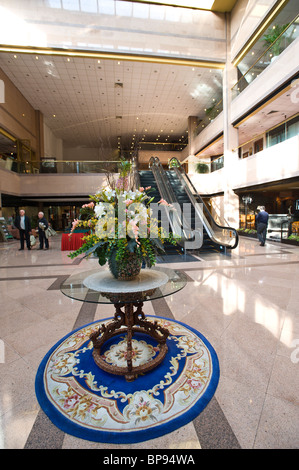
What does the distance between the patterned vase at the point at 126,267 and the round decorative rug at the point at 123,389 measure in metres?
0.81

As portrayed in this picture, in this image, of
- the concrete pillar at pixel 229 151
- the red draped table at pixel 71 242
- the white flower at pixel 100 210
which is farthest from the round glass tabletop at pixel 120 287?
the concrete pillar at pixel 229 151

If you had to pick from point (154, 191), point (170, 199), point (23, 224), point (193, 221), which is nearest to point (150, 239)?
point (193, 221)

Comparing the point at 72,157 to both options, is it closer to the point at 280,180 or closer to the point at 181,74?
the point at 181,74

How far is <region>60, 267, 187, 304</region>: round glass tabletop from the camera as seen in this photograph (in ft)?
5.89

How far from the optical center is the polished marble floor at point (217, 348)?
1.40 metres

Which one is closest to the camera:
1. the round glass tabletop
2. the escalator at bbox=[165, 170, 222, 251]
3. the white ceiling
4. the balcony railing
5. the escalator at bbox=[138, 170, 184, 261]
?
the round glass tabletop

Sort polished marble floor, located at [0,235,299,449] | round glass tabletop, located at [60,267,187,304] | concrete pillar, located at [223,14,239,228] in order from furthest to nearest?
concrete pillar, located at [223,14,239,228] < round glass tabletop, located at [60,267,187,304] < polished marble floor, located at [0,235,299,449]

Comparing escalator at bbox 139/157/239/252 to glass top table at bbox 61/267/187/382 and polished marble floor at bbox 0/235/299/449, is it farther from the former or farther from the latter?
glass top table at bbox 61/267/187/382

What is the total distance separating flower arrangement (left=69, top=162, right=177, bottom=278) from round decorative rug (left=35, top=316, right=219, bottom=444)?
0.96m

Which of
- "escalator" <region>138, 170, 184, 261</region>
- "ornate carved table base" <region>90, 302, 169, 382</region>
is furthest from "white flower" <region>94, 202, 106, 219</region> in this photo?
"escalator" <region>138, 170, 184, 261</region>

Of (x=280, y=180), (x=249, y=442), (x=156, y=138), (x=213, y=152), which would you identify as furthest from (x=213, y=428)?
(x=156, y=138)

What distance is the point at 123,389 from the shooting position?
179 centimetres

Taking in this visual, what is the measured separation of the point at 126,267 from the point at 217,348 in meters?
1.30

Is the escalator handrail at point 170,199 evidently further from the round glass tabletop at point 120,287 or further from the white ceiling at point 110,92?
the white ceiling at point 110,92
